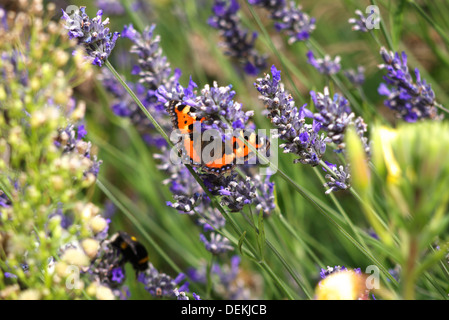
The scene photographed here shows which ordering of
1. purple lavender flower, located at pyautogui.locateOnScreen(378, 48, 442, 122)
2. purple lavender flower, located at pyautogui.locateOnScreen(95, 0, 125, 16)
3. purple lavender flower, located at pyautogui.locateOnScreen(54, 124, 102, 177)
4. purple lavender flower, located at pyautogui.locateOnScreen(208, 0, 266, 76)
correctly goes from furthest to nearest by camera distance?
purple lavender flower, located at pyautogui.locateOnScreen(95, 0, 125, 16) < purple lavender flower, located at pyautogui.locateOnScreen(208, 0, 266, 76) < purple lavender flower, located at pyautogui.locateOnScreen(378, 48, 442, 122) < purple lavender flower, located at pyautogui.locateOnScreen(54, 124, 102, 177)

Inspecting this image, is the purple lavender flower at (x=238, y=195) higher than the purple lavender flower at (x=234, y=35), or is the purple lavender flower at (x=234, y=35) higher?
the purple lavender flower at (x=234, y=35)

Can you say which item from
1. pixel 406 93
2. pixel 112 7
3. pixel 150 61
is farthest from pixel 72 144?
pixel 112 7

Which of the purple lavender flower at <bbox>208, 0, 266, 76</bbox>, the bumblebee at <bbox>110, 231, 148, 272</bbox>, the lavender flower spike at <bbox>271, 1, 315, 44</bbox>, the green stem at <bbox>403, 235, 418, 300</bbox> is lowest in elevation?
the green stem at <bbox>403, 235, 418, 300</bbox>


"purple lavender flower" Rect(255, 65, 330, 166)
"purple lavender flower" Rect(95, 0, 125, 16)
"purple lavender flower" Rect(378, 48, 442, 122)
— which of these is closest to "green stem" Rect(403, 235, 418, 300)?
"purple lavender flower" Rect(255, 65, 330, 166)

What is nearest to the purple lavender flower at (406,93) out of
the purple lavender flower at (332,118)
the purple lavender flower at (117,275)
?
the purple lavender flower at (332,118)

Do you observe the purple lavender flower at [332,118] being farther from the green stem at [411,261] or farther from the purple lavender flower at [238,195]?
the green stem at [411,261]

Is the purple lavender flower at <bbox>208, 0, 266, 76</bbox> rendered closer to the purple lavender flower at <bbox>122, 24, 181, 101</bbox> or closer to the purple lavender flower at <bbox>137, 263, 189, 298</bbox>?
the purple lavender flower at <bbox>122, 24, 181, 101</bbox>
